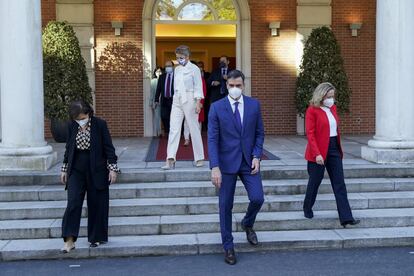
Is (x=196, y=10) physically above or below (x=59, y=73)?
above

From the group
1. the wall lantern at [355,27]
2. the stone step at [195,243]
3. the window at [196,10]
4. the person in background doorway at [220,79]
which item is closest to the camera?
the stone step at [195,243]

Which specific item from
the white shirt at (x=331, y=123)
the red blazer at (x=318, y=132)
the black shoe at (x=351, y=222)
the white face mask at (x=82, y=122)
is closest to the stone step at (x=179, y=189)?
the black shoe at (x=351, y=222)

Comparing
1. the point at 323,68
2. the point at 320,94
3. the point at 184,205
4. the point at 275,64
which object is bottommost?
the point at 184,205

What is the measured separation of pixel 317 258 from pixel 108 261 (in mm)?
2254

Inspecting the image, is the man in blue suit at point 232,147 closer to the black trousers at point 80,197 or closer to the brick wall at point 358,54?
the black trousers at point 80,197

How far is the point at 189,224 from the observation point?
22.5ft

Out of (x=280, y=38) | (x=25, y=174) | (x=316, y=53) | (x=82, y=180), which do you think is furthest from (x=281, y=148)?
(x=82, y=180)

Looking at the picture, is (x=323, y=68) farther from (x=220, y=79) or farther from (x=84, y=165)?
(x=84, y=165)

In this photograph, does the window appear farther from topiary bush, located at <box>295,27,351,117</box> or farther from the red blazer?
the red blazer

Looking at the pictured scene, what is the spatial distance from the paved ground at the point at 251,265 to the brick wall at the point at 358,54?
27.6 feet

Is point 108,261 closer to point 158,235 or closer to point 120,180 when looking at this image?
point 158,235

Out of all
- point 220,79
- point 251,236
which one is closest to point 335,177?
point 251,236

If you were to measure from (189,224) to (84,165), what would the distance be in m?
1.57

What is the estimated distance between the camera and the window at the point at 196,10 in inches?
563
